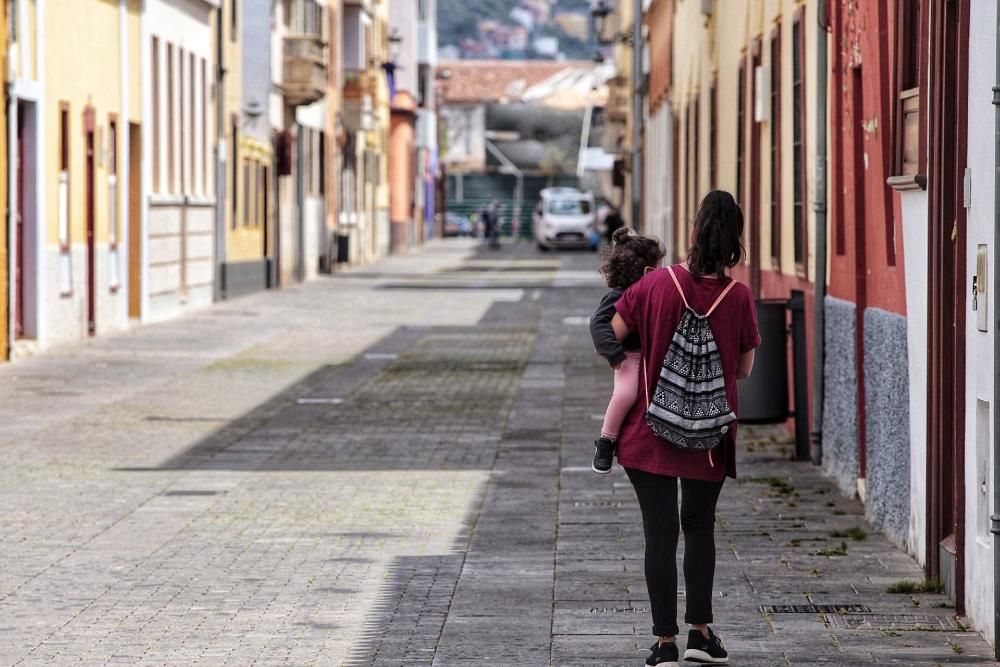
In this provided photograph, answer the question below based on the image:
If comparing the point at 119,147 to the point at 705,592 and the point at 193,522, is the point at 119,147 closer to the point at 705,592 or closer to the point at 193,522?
the point at 193,522

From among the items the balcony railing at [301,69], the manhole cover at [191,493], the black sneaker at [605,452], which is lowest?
the manhole cover at [191,493]

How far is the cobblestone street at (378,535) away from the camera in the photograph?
7.73m

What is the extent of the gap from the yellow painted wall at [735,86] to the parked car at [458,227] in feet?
241

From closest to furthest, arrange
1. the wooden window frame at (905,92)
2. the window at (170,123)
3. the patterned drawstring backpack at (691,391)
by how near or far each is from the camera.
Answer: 1. the patterned drawstring backpack at (691,391)
2. the wooden window frame at (905,92)
3. the window at (170,123)

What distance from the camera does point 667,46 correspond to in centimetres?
3581

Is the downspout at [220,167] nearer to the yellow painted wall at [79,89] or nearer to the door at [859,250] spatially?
the yellow painted wall at [79,89]

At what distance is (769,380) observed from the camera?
13391 mm

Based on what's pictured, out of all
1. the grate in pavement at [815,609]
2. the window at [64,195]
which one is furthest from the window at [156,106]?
the grate in pavement at [815,609]

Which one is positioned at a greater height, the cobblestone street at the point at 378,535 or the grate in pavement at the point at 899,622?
the cobblestone street at the point at 378,535

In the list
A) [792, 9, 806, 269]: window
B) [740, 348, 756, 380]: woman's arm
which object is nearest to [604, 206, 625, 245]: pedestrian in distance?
[792, 9, 806, 269]: window

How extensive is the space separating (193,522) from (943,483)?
3890 mm

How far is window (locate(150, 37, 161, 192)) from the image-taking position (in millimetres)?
30547

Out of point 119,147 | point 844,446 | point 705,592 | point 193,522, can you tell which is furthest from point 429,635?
point 119,147

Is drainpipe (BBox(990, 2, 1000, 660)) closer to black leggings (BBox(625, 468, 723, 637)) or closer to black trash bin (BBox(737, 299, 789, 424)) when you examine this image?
black leggings (BBox(625, 468, 723, 637))
